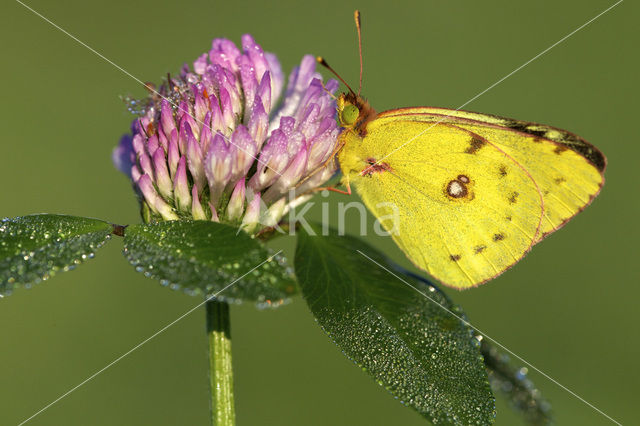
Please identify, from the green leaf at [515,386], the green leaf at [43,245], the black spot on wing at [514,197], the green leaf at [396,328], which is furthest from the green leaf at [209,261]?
the black spot on wing at [514,197]

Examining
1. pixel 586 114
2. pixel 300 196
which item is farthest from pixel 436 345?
pixel 586 114

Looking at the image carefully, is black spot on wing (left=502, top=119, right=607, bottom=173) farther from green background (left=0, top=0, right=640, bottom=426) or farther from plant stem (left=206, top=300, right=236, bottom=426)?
green background (left=0, top=0, right=640, bottom=426)

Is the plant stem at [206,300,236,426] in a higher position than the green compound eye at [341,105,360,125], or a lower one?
lower

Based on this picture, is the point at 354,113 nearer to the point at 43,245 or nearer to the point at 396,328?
the point at 396,328

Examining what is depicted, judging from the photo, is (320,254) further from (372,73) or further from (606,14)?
(606,14)

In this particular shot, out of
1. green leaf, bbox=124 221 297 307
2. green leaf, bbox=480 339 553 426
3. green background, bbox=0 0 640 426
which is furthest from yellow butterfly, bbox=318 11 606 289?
green background, bbox=0 0 640 426
